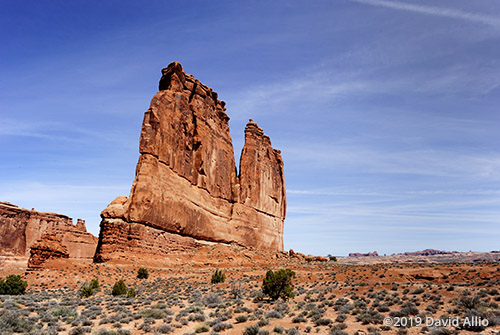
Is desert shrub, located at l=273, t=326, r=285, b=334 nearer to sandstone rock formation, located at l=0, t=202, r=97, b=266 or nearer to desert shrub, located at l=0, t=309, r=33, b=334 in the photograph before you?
desert shrub, located at l=0, t=309, r=33, b=334

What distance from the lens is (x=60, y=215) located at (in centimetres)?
6469

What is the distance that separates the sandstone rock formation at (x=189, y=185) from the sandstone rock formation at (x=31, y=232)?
29.6 meters

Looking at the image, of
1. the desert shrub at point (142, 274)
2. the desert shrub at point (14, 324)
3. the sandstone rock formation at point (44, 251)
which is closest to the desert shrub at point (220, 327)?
the desert shrub at point (14, 324)

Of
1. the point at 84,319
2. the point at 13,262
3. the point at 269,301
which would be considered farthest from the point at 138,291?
the point at 13,262

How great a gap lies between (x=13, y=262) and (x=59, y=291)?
43566mm

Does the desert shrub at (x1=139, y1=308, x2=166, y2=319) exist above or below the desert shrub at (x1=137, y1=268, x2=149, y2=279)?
above

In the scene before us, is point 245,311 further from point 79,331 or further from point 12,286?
point 12,286

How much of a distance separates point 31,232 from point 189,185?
39.9 meters

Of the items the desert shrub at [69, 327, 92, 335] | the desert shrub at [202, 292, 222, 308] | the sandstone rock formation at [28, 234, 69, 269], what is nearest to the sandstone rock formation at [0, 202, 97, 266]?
the sandstone rock formation at [28, 234, 69, 269]

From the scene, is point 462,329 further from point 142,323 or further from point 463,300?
point 142,323

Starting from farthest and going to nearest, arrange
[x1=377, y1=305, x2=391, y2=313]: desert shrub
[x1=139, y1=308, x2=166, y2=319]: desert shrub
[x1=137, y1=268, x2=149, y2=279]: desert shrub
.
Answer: [x1=137, y1=268, x2=149, y2=279]: desert shrub → [x1=139, y1=308, x2=166, y2=319]: desert shrub → [x1=377, y1=305, x2=391, y2=313]: desert shrub

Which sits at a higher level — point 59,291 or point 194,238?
point 194,238

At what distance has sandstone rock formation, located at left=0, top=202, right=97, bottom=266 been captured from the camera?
2240 inches

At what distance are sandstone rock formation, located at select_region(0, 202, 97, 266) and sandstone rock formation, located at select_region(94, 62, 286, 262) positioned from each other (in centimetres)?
2964
